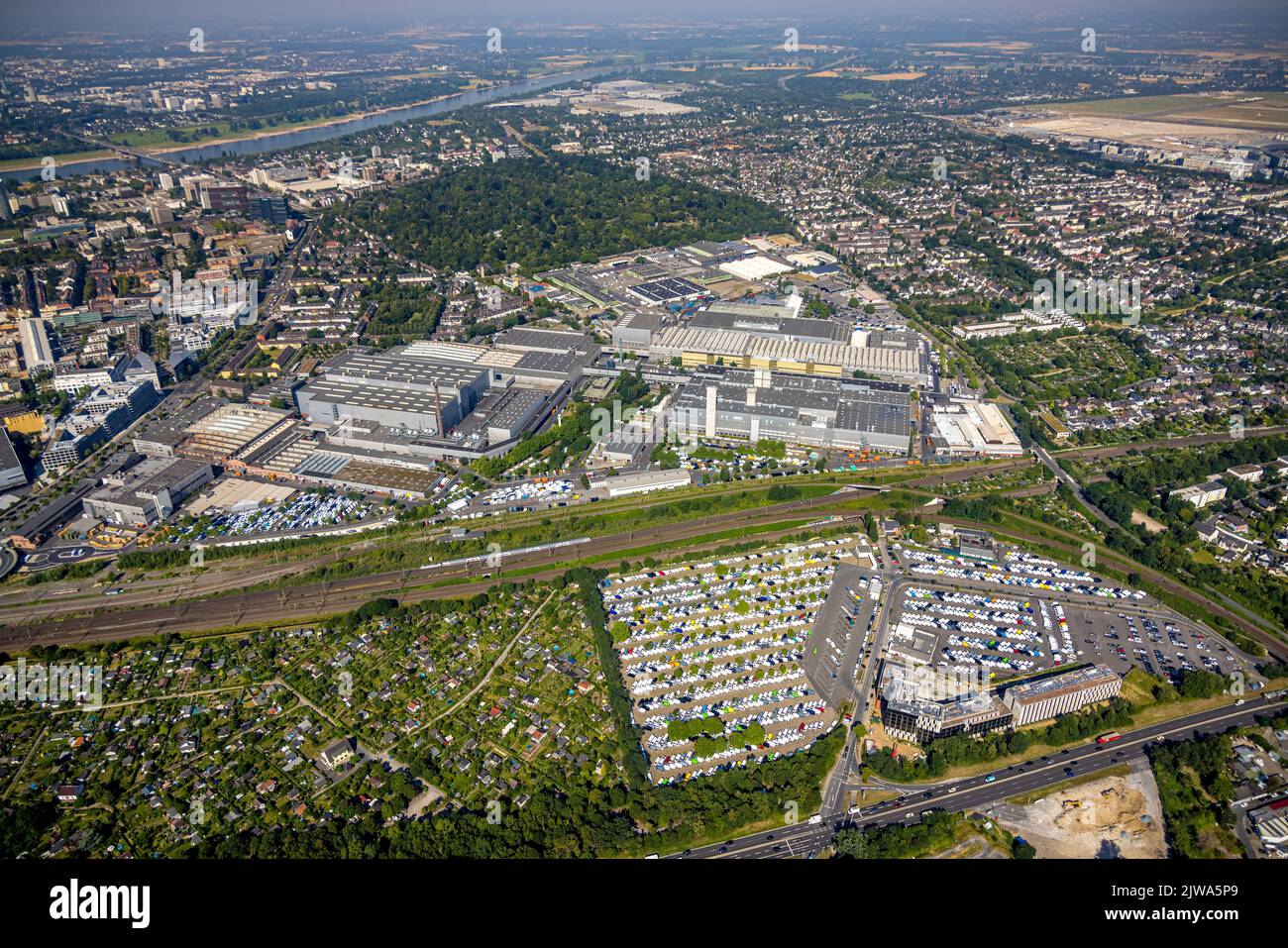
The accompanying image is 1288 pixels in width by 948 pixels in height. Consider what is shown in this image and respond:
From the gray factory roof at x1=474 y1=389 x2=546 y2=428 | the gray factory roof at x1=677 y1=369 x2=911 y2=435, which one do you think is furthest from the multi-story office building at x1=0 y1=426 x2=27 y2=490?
the gray factory roof at x1=677 y1=369 x2=911 y2=435

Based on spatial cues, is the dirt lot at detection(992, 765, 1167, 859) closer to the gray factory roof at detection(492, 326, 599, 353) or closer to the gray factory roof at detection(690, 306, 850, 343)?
the gray factory roof at detection(690, 306, 850, 343)

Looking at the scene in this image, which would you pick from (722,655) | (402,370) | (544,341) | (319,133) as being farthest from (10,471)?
(319,133)

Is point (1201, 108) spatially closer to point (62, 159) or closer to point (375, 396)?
point (375, 396)

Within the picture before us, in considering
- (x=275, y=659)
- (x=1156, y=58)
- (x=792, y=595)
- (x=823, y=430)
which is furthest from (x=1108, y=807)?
(x=1156, y=58)

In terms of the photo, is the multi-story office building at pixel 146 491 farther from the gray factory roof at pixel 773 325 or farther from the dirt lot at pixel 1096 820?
the dirt lot at pixel 1096 820

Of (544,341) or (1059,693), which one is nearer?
(1059,693)

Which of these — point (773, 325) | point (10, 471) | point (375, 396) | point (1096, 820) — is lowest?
point (1096, 820)
